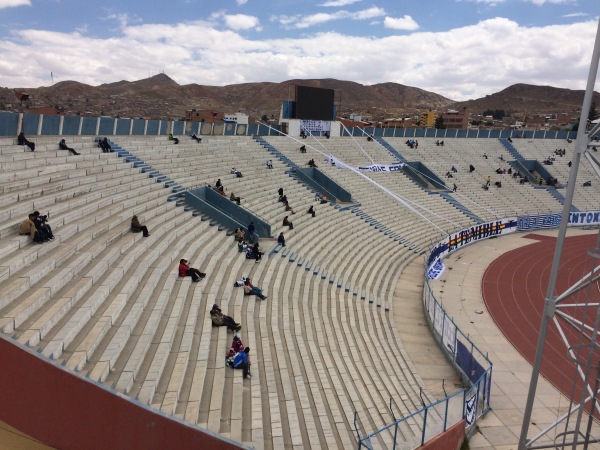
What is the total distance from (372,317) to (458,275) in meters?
9.86

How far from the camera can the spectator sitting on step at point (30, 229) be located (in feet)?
33.4

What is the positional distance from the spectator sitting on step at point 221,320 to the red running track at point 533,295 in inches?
288

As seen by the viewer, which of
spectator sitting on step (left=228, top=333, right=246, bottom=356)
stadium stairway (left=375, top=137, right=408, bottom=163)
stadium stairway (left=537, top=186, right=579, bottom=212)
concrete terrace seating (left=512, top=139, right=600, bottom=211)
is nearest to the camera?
spectator sitting on step (left=228, top=333, right=246, bottom=356)

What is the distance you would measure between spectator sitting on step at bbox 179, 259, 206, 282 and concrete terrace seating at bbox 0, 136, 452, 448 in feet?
0.61

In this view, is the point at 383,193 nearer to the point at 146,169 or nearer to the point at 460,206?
the point at 460,206

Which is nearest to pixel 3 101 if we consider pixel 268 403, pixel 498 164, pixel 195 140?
pixel 195 140

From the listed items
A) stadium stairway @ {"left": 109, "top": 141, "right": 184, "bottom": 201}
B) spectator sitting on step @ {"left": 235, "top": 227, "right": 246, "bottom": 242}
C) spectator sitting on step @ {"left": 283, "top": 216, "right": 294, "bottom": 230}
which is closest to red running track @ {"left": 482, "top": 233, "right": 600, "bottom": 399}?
spectator sitting on step @ {"left": 283, "top": 216, "right": 294, "bottom": 230}

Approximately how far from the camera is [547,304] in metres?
7.11

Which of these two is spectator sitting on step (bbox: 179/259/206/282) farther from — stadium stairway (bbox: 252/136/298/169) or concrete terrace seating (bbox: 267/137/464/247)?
stadium stairway (bbox: 252/136/298/169)

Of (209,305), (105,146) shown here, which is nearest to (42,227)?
(209,305)

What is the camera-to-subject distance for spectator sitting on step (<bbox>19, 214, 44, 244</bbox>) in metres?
10.2

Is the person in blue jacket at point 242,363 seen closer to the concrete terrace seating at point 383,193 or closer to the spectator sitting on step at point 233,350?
the spectator sitting on step at point 233,350

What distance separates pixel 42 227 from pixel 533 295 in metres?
20.0

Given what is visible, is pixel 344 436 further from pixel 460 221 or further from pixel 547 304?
pixel 460 221
